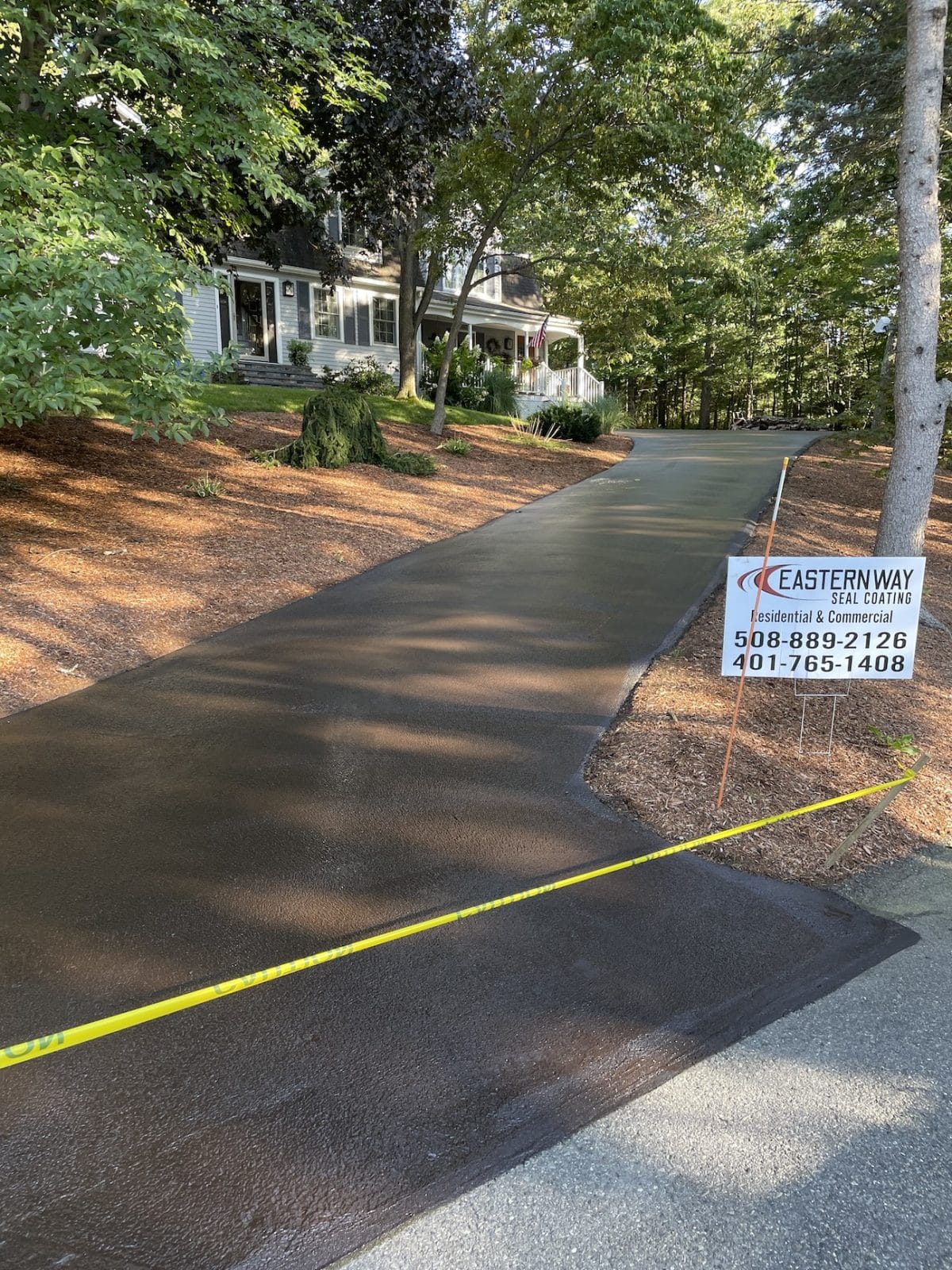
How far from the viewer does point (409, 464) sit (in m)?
15.0

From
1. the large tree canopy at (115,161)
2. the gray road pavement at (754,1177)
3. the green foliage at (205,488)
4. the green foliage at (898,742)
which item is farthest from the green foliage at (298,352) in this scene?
the gray road pavement at (754,1177)

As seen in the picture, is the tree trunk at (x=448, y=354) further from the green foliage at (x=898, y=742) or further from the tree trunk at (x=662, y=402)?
the tree trunk at (x=662, y=402)

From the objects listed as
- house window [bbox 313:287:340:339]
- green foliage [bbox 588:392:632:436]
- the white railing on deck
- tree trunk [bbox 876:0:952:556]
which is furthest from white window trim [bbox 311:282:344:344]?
tree trunk [bbox 876:0:952:556]

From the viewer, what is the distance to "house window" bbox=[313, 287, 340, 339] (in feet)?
79.3

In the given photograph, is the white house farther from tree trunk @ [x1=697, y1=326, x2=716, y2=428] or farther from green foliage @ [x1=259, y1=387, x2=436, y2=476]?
tree trunk @ [x1=697, y1=326, x2=716, y2=428]

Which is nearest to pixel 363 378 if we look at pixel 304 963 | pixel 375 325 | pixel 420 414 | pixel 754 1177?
pixel 420 414

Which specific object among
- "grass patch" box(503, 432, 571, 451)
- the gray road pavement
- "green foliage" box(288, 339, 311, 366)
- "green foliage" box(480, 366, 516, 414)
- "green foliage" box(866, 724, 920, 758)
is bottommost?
the gray road pavement

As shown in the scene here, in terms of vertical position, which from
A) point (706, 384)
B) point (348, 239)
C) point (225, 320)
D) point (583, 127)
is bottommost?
point (706, 384)

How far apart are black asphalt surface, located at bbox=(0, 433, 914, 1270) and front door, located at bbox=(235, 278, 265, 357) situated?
18.8 metres

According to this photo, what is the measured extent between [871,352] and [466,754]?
4017cm

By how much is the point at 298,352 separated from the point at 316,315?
5.52ft

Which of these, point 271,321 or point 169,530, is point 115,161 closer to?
point 169,530

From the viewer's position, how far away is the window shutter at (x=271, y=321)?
76.0 ft

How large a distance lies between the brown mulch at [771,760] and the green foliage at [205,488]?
23.5 feet
